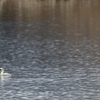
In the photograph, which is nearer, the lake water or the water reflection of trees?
the lake water

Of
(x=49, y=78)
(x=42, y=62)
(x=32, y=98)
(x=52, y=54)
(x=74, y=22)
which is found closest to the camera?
(x=32, y=98)

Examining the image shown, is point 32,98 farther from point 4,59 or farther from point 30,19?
point 30,19

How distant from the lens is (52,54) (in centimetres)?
5306

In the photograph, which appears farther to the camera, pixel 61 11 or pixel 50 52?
pixel 61 11

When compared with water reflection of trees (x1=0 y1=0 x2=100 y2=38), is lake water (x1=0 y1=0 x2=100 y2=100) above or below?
below

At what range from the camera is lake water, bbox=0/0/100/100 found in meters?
38.4

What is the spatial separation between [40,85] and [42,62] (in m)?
9.63

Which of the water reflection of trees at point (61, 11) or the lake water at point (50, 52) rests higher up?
the water reflection of trees at point (61, 11)

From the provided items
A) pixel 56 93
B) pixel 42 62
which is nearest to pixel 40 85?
pixel 56 93

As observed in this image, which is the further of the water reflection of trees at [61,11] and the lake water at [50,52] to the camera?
the water reflection of trees at [61,11]

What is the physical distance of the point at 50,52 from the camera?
5434cm

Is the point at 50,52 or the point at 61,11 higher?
the point at 61,11

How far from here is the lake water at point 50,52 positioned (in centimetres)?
3844

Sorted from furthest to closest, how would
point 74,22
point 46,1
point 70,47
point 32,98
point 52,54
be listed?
A: 1. point 46,1
2. point 74,22
3. point 70,47
4. point 52,54
5. point 32,98
